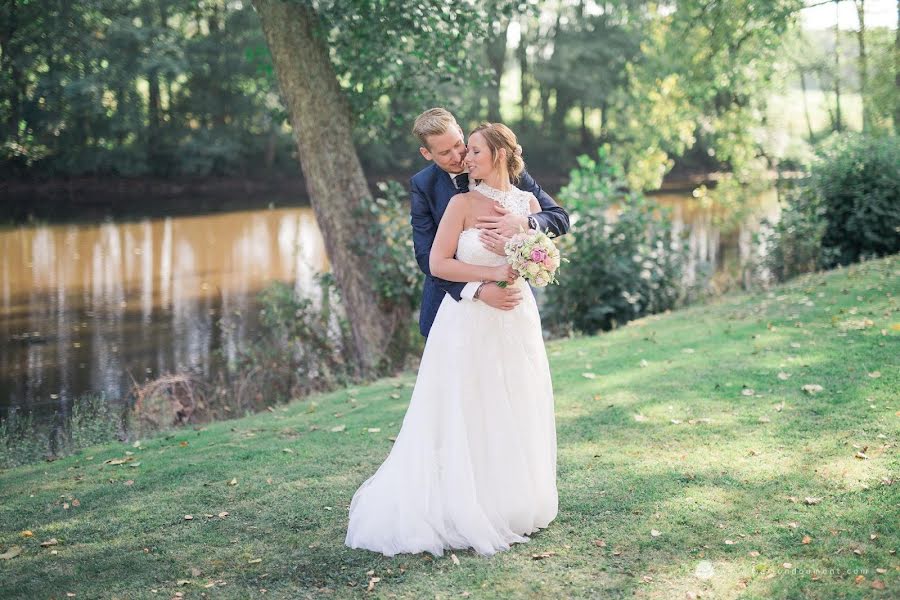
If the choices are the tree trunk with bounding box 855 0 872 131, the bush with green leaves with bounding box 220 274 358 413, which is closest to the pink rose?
the bush with green leaves with bounding box 220 274 358 413

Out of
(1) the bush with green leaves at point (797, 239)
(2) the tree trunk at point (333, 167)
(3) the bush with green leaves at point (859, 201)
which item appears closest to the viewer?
(2) the tree trunk at point (333, 167)

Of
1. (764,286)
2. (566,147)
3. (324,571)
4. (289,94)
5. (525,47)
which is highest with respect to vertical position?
(525,47)

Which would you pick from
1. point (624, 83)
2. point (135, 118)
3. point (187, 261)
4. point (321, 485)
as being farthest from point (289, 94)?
point (624, 83)

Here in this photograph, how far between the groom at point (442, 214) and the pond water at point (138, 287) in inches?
277

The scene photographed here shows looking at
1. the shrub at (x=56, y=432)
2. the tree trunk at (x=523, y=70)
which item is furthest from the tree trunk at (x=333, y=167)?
the tree trunk at (x=523, y=70)

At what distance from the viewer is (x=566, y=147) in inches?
1768

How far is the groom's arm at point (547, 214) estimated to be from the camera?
4.84m

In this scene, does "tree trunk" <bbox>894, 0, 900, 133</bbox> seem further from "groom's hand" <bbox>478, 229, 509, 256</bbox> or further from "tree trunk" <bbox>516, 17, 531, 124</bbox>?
"tree trunk" <bbox>516, 17, 531, 124</bbox>

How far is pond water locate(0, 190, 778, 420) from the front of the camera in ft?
40.3

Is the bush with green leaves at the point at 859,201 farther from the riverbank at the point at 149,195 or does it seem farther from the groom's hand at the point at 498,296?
the riverbank at the point at 149,195

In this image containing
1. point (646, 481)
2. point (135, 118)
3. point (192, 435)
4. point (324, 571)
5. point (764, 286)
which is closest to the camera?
point (324, 571)

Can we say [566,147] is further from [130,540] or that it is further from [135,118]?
[130,540]

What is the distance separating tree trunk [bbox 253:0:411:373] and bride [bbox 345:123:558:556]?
6.45 metres

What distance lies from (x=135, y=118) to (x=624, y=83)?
22.2 meters
